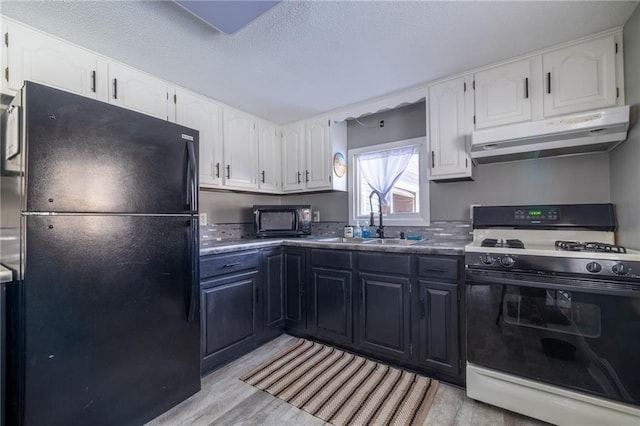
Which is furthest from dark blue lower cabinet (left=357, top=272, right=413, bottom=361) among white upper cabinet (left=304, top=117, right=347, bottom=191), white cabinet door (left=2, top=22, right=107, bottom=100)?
white cabinet door (left=2, top=22, right=107, bottom=100)

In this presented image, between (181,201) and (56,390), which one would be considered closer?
(56,390)

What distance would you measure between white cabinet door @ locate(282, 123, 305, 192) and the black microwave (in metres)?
0.32

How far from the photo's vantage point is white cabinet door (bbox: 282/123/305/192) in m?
3.08

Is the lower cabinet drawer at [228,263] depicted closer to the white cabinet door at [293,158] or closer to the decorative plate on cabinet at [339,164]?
the white cabinet door at [293,158]

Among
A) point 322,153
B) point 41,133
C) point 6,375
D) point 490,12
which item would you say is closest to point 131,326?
point 6,375

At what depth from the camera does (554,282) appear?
1.46m

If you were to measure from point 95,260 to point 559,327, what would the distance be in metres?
2.38

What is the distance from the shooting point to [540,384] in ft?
4.89

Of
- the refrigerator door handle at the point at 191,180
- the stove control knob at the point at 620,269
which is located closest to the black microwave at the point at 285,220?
the refrigerator door handle at the point at 191,180

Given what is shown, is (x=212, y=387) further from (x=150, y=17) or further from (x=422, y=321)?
(x=150, y=17)

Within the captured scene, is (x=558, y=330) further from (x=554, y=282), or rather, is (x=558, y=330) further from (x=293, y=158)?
(x=293, y=158)

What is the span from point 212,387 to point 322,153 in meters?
2.23

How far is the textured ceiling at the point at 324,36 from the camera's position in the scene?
4.86 ft

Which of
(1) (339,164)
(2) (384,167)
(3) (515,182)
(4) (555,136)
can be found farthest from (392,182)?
(4) (555,136)
